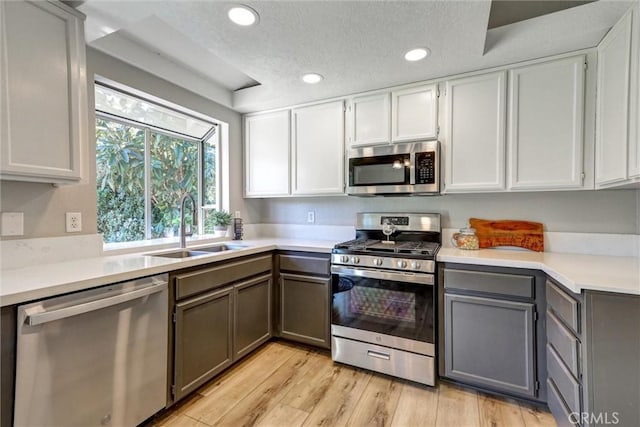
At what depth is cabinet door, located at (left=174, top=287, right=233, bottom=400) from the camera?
1.69 meters

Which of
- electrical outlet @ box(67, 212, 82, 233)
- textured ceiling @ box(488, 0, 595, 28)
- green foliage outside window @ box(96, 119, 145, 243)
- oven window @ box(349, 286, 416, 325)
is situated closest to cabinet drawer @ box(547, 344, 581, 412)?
oven window @ box(349, 286, 416, 325)

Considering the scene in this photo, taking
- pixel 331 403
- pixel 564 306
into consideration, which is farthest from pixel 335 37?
pixel 331 403

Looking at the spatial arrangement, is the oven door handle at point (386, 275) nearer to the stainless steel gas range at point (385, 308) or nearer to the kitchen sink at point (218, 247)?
the stainless steel gas range at point (385, 308)

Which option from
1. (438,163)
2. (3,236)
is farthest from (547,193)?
(3,236)

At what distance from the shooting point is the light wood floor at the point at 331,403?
163 centimetres

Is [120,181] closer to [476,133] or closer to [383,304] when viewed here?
[383,304]

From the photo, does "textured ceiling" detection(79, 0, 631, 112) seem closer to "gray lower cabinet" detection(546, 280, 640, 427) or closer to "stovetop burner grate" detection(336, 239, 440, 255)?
"stovetop burner grate" detection(336, 239, 440, 255)

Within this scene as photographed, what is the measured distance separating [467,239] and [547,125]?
3.07 feet

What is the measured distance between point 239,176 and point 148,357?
1961 mm

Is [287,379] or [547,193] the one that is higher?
[547,193]

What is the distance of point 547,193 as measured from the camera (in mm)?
2160

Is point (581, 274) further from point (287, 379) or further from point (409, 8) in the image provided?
point (287, 379)

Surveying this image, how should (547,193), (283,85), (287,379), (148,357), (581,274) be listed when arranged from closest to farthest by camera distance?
(581,274) < (148,357) < (287,379) < (547,193) < (283,85)

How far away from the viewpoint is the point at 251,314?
226 centimetres
